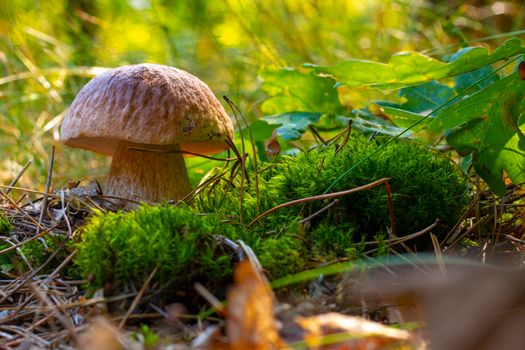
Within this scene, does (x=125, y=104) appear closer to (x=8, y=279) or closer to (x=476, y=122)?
(x=8, y=279)

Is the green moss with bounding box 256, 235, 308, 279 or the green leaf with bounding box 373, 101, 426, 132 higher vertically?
the green leaf with bounding box 373, 101, 426, 132

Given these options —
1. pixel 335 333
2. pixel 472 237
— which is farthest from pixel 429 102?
pixel 335 333

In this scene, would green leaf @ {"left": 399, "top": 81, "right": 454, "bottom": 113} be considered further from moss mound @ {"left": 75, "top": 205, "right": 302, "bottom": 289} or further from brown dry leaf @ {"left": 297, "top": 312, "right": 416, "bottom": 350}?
brown dry leaf @ {"left": 297, "top": 312, "right": 416, "bottom": 350}

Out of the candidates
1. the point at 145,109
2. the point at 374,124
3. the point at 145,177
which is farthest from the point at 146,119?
the point at 374,124

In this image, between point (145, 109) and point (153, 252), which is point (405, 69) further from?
point (153, 252)

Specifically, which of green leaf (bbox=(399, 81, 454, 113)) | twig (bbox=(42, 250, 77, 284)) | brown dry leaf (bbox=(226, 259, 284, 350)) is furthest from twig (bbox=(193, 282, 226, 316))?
green leaf (bbox=(399, 81, 454, 113))

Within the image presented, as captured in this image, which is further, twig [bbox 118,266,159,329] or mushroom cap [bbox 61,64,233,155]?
mushroom cap [bbox 61,64,233,155]
